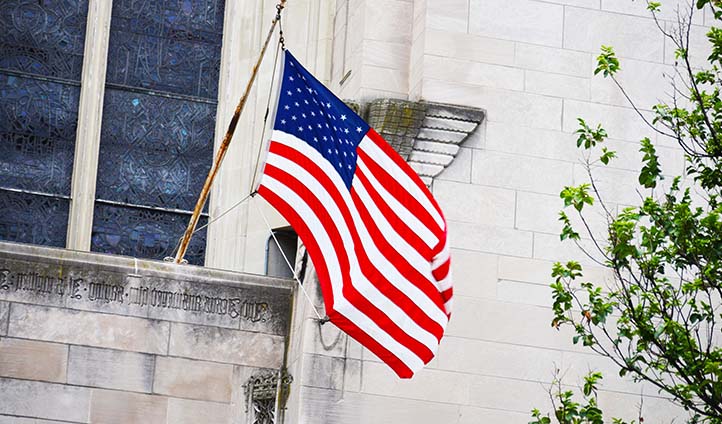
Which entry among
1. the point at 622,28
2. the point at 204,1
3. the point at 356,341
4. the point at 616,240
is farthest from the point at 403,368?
the point at 204,1

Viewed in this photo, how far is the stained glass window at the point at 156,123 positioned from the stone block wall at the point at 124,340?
173 centimetres

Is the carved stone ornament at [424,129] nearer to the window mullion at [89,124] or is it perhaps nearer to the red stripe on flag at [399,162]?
the red stripe on flag at [399,162]

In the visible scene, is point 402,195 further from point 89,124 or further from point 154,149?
point 89,124

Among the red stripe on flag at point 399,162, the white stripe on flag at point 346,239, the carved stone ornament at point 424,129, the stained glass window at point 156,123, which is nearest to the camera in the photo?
the white stripe on flag at point 346,239

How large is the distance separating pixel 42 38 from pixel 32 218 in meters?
2.01

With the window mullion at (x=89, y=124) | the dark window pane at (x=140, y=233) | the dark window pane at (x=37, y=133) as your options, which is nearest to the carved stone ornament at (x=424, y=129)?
the dark window pane at (x=140, y=233)

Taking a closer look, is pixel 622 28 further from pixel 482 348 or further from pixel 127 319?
pixel 127 319

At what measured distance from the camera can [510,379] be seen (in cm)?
1564

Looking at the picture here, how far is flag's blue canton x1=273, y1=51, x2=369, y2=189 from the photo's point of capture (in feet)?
46.3

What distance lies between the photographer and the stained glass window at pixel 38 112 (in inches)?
685

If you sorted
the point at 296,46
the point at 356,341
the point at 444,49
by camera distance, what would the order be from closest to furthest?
the point at 356,341 < the point at 444,49 < the point at 296,46

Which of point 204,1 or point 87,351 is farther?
point 204,1

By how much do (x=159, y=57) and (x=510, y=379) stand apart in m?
5.53

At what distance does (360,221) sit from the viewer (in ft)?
46.4
